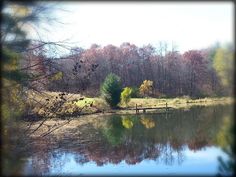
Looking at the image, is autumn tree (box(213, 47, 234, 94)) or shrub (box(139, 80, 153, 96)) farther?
shrub (box(139, 80, 153, 96))

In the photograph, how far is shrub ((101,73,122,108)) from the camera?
18.7m

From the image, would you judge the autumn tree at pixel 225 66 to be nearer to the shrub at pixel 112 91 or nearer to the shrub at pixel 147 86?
the shrub at pixel 147 86

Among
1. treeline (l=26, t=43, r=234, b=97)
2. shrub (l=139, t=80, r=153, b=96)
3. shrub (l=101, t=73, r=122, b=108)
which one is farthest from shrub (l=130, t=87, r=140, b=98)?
shrub (l=139, t=80, r=153, b=96)

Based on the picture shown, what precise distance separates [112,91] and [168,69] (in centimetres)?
1265

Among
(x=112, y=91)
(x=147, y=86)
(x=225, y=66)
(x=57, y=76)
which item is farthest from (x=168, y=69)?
(x=112, y=91)

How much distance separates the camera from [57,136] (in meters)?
13.9

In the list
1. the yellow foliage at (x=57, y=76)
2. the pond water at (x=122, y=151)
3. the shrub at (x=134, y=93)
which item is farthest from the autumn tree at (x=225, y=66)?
the shrub at (x=134, y=93)

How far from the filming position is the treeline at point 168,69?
2415mm

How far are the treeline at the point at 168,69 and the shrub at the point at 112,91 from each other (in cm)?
194

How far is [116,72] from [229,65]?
12933 millimetres

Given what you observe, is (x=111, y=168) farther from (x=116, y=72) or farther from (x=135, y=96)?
(x=135, y=96)

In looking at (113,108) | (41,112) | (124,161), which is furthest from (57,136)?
(113,108)

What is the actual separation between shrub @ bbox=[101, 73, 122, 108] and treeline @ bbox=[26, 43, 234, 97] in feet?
6.36

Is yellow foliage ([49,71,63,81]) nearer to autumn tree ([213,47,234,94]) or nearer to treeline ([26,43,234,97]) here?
treeline ([26,43,234,97])
